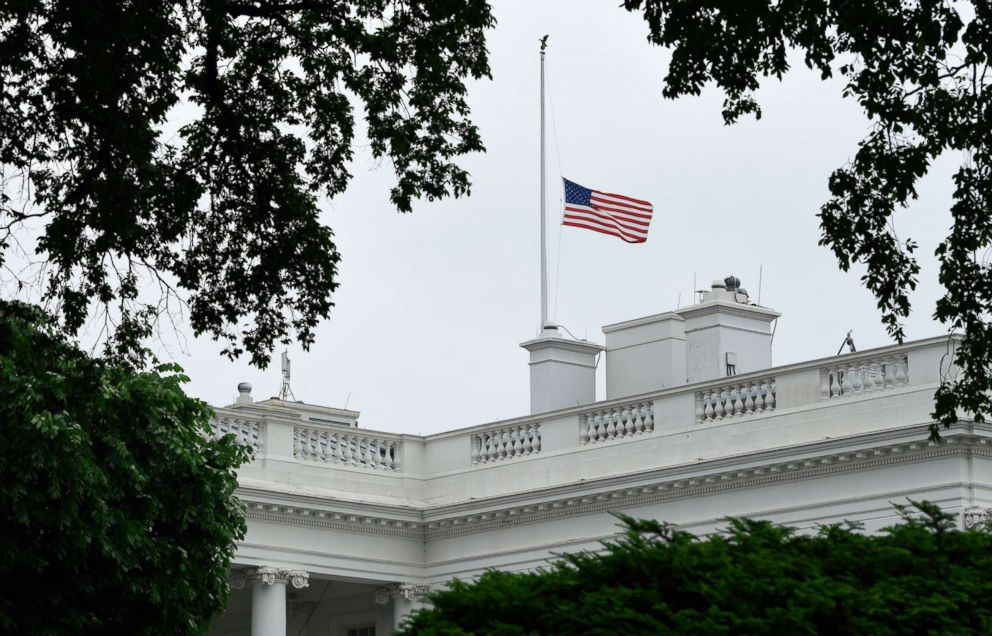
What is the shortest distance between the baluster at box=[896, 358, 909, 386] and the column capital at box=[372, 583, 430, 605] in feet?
33.1

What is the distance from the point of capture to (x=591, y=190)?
44375 millimetres

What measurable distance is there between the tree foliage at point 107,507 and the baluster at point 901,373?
9649mm

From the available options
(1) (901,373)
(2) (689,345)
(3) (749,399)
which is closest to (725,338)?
(2) (689,345)

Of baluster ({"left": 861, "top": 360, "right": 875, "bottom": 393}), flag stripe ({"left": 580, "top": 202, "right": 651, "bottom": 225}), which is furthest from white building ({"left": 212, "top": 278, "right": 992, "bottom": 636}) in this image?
flag stripe ({"left": 580, "top": 202, "right": 651, "bottom": 225})

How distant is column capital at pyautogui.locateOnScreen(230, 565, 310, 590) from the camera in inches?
1497

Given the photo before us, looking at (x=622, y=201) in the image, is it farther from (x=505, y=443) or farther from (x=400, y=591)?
(x=400, y=591)

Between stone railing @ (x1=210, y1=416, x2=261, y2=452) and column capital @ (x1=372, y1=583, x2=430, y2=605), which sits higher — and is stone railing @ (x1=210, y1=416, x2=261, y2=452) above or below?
above

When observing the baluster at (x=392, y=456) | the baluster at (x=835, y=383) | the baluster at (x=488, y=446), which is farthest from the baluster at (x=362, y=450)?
the baluster at (x=835, y=383)

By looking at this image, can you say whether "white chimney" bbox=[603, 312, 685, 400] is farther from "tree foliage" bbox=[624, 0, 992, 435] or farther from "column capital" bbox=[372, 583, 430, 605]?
"tree foliage" bbox=[624, 0, 992, 435]

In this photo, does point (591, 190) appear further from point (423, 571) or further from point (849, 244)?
point (849, 244)

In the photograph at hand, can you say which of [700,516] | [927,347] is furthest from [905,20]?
[700,516]

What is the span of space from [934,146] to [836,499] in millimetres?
13426

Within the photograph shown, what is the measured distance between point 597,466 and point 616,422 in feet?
2.57

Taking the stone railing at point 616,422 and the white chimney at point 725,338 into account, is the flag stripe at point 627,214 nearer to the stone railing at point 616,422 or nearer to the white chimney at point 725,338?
the white chimney at point 725,338
